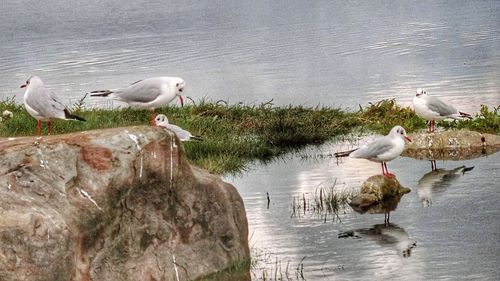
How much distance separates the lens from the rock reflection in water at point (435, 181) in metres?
19.7

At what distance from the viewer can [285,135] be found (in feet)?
82.0

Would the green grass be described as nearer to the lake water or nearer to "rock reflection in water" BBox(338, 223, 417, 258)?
the lake water

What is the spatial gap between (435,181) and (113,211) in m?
7.88

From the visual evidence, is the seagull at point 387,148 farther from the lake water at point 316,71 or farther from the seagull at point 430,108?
the seagull at point 430,108

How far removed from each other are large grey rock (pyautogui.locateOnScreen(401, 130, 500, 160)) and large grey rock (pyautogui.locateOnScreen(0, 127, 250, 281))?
8178mm

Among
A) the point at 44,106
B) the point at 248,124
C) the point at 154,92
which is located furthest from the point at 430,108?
the point at 44,106

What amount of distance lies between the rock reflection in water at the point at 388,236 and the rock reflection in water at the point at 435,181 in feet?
5.24

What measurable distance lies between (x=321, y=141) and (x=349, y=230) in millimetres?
7492

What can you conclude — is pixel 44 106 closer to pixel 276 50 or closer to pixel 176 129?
pixel 176 129

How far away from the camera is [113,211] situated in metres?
14.4

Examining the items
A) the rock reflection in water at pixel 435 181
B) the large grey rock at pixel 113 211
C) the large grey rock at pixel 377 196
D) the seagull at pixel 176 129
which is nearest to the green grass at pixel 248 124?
the seagull at pixel 176 129

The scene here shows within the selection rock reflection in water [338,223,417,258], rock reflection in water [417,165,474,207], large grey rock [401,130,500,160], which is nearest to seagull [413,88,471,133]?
large grey rock [401,130,500,160]

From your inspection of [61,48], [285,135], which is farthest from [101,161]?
[61,48]

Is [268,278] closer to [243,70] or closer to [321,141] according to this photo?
[321,141]
